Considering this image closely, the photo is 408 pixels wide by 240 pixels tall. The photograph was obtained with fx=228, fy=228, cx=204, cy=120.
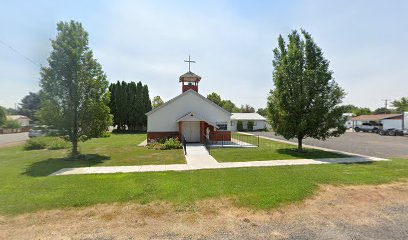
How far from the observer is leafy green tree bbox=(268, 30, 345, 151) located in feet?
55.3

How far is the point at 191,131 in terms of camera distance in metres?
23.9

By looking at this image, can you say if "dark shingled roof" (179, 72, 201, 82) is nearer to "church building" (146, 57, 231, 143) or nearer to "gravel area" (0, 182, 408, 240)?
"church building" (146, 57, 231, 143)

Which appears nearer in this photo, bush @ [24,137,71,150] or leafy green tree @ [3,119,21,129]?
bush @ [24,137,71,150]

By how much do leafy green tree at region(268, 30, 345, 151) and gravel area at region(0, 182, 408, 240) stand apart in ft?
32.7

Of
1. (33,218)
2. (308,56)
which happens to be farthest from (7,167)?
(308,56)

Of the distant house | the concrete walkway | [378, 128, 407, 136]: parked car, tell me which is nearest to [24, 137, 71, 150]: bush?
the concrete walkway

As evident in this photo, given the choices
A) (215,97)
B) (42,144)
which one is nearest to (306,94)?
(42,144)

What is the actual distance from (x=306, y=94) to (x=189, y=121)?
456 inches

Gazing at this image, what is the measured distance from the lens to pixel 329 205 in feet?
24.0

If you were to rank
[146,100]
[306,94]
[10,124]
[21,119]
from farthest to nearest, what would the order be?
[21,119] → [10,124] → [146,100] → [306,94]

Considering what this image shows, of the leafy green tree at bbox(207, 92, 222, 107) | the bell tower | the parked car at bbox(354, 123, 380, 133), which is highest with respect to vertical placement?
→ the leafy green tree at bbox(207, 92, 222, 107)

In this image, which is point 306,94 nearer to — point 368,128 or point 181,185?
point 181,185

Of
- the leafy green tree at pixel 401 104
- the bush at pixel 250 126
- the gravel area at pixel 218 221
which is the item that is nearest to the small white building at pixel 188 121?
the gravel area at pixel 218 221

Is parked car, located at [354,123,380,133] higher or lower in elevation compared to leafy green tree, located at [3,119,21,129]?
lower
